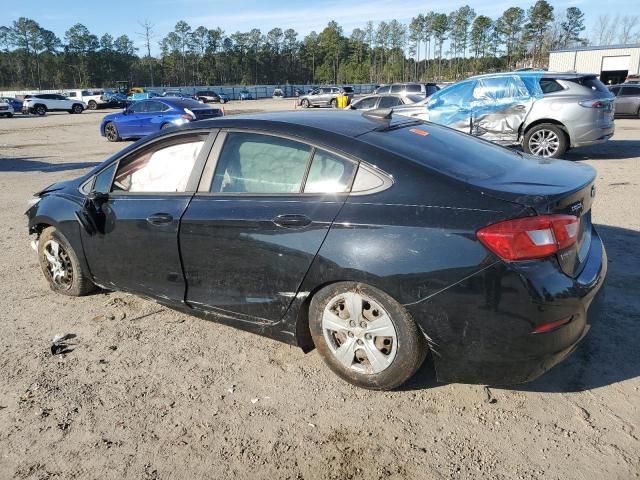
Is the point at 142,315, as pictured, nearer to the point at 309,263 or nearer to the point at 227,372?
the point at 227,372

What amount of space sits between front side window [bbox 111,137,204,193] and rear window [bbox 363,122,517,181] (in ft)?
4.20

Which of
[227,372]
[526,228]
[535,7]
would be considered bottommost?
[227,372]

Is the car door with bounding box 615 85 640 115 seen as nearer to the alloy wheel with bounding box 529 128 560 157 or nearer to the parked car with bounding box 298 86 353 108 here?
the alloy wheel with bounding box 529 128 560 157

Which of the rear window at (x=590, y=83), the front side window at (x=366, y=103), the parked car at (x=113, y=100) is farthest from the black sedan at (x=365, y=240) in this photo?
the parked car at (x=113, y=100)

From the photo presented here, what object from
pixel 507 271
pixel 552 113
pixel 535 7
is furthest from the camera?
pixel 535 7

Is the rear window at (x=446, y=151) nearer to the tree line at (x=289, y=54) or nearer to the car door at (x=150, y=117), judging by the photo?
the car door at (x=150, y=117)

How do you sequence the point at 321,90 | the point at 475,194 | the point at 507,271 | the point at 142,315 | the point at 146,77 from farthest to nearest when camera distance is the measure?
the point at 146,77 < the point at 321,90 < the point at 142,315 < the point at 475,194 < the point at 507,271

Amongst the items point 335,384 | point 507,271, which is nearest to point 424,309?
point 507,271

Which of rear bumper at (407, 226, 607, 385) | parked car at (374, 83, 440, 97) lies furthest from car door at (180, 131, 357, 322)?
parked car at (374, 83, 440, 97)

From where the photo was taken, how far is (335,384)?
307 centimetres

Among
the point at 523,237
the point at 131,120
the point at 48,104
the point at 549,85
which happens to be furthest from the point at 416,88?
the point at 48,104

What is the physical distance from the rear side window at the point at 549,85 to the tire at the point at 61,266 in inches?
346

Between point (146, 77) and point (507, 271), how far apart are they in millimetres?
116544

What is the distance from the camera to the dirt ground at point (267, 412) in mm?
2424
